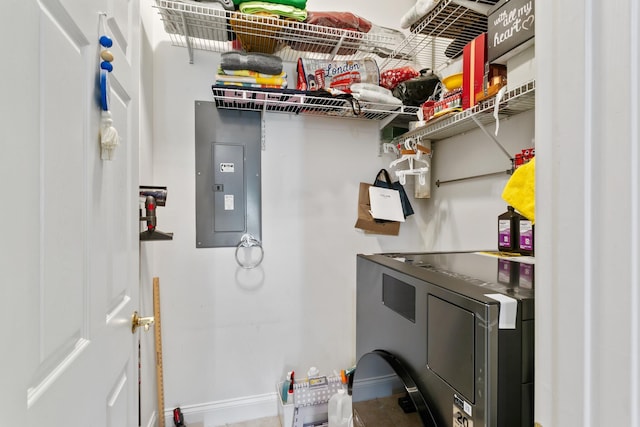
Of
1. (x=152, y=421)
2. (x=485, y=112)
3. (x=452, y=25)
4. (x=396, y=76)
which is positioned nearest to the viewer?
(x=485, y=112)

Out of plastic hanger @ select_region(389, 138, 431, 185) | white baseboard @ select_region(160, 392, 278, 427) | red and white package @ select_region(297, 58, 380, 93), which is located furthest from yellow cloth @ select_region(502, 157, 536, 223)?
white baseboard @ select_region(160, 392, 278, 427)

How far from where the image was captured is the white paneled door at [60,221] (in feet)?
1.18

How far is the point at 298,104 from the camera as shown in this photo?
1.66 meters

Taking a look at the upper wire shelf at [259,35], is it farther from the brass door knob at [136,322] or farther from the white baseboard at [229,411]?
the white baseboard at [229,411]

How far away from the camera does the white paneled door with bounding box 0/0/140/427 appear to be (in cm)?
36

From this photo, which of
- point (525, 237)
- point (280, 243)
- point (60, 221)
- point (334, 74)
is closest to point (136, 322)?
point (60, 221)

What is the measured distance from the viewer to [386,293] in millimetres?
959

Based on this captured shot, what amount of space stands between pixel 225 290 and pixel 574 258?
1.74 meters

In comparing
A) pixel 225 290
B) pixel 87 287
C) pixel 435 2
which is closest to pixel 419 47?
pixel 435 2

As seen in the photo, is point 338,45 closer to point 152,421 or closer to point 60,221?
point 60,221

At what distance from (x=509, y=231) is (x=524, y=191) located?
420mm

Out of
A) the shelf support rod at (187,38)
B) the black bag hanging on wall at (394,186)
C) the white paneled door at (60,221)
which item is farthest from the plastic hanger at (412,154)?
the white paneled door at (60,221)

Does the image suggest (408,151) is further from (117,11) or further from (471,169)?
(117,11)

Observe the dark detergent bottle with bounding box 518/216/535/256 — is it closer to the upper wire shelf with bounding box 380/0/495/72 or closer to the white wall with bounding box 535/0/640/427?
the white wall with bounding box 535/0/640/427
